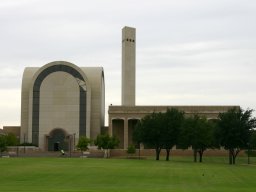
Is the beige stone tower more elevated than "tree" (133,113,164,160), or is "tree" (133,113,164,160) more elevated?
the beige stone tower

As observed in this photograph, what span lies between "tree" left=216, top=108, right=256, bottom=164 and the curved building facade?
2355 inches

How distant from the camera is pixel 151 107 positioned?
129500 mm

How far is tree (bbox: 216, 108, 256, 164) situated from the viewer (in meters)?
77.9

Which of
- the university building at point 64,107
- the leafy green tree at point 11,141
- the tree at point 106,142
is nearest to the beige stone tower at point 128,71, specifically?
the university building at point 64,107

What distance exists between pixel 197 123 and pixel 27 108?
6595 cm

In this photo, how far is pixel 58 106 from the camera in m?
137

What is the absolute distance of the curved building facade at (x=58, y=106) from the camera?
135500 millimetres

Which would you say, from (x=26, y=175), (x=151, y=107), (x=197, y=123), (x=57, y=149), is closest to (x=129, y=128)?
(x=151, y=107)

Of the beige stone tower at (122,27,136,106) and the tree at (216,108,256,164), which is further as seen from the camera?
the beige stone tower at (122,27,136,106)

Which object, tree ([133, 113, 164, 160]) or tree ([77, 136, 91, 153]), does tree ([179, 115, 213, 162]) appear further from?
tree ([77, 136, 91, 153])

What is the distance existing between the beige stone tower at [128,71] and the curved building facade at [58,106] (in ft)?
29.4

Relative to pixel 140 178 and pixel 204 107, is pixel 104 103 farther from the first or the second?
pixel 140 178

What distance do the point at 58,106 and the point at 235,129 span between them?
67.5 metres

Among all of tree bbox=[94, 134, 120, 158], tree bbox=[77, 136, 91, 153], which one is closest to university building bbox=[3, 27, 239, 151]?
tree bbox=[77, 136, 91, 153]
